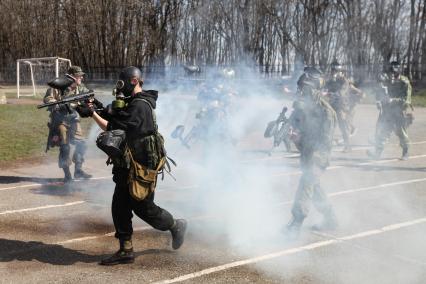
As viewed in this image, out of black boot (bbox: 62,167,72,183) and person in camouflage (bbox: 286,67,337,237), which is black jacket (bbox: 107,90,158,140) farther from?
black boot (bbox: 62,167,72,183)

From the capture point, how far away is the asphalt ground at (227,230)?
5000 millimetres

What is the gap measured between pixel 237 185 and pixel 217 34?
9.31 ft

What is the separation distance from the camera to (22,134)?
1444 cm

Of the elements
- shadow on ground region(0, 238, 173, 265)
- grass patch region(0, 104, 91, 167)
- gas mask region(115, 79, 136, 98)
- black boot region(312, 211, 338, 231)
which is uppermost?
gas mask region(115, 79, 136, 98)

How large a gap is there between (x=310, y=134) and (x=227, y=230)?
142cm

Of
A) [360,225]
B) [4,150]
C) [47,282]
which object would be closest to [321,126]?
[360,225]

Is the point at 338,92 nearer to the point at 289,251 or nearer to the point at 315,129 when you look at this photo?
the point at 315,129

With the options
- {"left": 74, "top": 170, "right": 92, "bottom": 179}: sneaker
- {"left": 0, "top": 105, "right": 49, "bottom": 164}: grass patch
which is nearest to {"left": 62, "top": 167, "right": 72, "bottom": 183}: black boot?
{"left": 74, "top": 170, "right": 92, "bottom": 179}: sneaker

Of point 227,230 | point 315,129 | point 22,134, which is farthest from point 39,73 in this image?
point 315,129

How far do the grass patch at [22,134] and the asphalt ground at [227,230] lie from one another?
61.2 inches

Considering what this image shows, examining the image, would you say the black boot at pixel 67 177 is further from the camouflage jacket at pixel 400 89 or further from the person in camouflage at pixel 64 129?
the camouflage jacket at pixel 400 89

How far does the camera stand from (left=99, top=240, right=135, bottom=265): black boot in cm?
518

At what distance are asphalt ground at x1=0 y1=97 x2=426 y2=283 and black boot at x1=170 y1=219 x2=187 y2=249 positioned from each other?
0.39ft

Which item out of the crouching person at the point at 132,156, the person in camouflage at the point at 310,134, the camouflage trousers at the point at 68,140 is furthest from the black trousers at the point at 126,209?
the camouflage trousers at the point at 68,140
